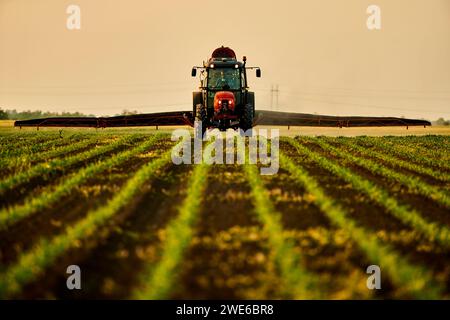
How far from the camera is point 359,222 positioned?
8.02m

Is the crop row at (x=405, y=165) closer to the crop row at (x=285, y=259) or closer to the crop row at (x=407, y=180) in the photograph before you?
the crop row at (x=407, y=180)

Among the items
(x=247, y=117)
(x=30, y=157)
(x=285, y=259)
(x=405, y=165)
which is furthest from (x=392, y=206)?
(x=247, y=117)

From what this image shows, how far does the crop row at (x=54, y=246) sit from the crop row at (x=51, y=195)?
3.64 feet

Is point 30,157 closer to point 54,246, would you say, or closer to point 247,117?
point 247,117

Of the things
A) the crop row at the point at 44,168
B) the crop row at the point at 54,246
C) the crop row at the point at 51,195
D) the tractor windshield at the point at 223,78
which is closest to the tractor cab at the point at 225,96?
the tractor windshield at the point at 223,78

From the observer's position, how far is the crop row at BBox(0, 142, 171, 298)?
5.63m

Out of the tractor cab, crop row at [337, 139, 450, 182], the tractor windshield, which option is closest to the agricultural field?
crop row at [337, 139, 450, 182]

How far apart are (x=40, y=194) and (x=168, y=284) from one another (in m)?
5.62

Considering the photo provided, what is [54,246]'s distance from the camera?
6.60 meters

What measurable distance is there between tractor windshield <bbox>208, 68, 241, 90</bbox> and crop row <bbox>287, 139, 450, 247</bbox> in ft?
25.4

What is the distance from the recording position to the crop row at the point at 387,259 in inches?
215

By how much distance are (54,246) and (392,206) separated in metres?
5.86

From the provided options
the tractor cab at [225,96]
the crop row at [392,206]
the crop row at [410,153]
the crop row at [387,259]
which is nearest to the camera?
the crop row at [387,259]

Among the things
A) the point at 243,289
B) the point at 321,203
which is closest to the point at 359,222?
the point at 321,203
